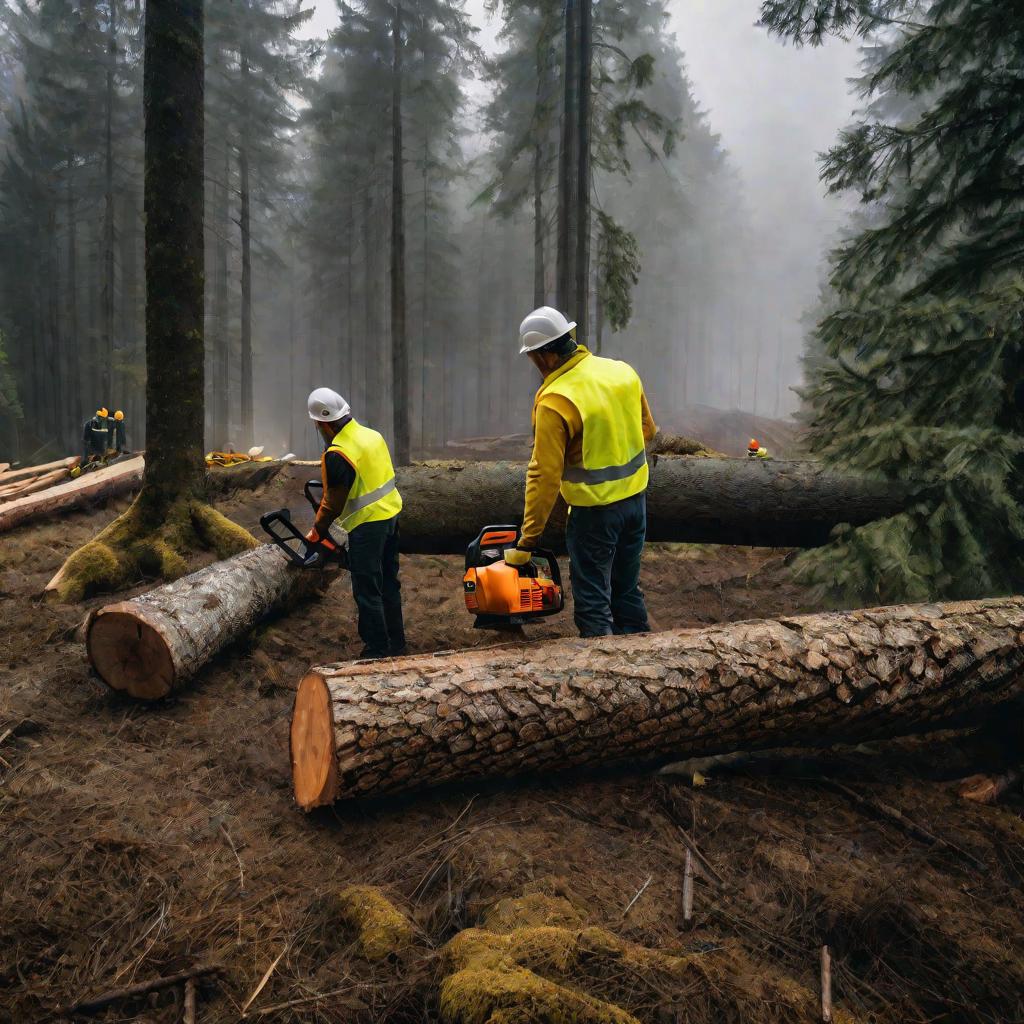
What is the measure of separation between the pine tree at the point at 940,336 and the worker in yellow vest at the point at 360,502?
3658mm

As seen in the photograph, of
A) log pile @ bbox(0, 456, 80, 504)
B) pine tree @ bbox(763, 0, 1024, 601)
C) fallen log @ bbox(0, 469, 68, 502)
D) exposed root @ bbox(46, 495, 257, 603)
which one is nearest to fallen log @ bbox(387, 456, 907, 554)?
pine tree @ bbox(763, 0, 1024, 601)

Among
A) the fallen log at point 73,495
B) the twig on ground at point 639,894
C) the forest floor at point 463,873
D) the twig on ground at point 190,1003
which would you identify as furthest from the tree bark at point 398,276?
the twig on ground at point 190,1003

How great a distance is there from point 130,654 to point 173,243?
4.75m

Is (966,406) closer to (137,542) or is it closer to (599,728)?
(599,728)

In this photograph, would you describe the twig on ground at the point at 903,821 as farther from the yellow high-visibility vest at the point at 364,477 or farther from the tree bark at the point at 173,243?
the tree bark at the point at 173,243

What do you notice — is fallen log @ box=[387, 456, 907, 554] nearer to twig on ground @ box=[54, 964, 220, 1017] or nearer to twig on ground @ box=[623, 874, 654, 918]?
twig on ground @ box=[623, 874, 654, 918]

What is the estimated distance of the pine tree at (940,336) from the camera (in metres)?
4.93

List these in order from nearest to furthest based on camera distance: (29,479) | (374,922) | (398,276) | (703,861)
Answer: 1. (374,922)
2. (703,861)
3. (29,479)
4. (398,276)

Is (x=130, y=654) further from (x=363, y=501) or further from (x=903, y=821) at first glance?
(x=903, y=821)

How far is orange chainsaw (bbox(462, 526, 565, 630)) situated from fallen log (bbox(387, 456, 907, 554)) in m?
2.01

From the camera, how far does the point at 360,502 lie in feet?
16.0

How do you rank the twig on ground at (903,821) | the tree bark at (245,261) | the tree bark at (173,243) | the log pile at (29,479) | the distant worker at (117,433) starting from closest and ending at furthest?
the twig on ground at (903,821), the tree bark at (173,243), the log pile at (29,479), the distant worker at (117,433), the tree bark at (245,261)

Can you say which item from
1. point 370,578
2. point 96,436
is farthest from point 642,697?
point 96,436

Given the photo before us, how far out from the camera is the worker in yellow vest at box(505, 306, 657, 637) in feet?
12.3
